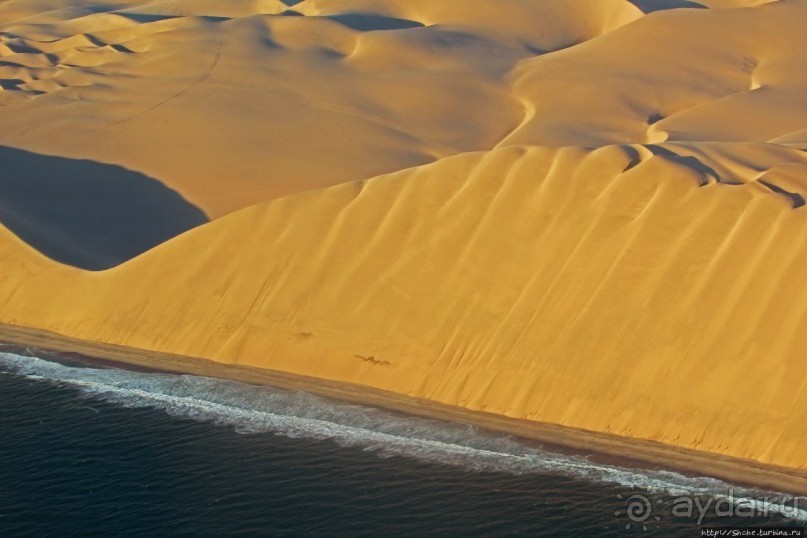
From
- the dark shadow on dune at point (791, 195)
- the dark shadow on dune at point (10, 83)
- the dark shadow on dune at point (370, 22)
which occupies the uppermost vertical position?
the dark shadow on dune at point (791, 195)

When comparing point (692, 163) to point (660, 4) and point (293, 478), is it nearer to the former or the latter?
point (293, 478)

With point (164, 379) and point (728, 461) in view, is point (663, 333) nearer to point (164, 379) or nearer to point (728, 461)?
point (728, 461)

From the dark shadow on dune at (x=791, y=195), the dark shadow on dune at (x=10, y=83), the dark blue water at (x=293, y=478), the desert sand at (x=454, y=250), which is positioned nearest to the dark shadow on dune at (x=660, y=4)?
the desert sand at (x=454, y=250)

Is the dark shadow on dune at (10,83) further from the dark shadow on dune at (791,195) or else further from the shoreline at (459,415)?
the dark shadow on dune at (791,195)

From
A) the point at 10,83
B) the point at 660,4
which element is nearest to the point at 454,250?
the point at 10,83

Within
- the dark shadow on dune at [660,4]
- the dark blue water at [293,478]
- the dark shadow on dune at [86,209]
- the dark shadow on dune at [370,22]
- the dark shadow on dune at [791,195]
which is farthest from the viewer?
the dark shadow on dune at [660,4]

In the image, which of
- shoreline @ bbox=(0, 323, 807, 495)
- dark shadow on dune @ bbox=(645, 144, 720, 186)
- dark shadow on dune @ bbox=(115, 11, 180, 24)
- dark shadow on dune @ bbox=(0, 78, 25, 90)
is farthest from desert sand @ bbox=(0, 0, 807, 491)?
dark shadow on dune @ bbox=(115, 11, 180, 24)
